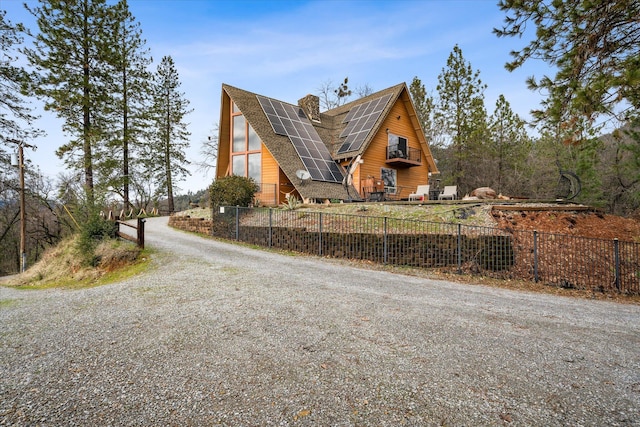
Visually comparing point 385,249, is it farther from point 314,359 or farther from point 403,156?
point 403,156

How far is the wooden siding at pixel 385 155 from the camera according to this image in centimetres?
2205

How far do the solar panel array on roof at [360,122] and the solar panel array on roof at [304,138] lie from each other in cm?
163

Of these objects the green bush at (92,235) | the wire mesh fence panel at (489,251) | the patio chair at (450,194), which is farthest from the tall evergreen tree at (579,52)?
the green bush at (92,235)

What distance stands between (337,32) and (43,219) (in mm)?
25978

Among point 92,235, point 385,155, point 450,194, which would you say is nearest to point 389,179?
point 385,155

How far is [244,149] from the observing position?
830 inches

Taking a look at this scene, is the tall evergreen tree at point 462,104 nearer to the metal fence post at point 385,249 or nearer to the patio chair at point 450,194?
the patio chair at point 450,194

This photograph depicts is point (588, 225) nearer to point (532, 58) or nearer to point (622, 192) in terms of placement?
point (532, 58)

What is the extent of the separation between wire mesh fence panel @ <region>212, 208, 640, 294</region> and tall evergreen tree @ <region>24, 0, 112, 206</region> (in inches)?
597

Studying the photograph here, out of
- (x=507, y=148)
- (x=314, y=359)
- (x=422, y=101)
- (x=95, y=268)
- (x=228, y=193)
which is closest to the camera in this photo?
(x=314, y=359)

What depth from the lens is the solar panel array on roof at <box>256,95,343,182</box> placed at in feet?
66.0

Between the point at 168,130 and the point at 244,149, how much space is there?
546 inches

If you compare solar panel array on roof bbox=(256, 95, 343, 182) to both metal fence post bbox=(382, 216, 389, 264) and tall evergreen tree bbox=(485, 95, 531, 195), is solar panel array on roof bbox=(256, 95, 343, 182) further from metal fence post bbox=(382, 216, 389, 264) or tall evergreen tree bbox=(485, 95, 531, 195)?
tall evergreen tree bbox=(485, 95, 531, 195)

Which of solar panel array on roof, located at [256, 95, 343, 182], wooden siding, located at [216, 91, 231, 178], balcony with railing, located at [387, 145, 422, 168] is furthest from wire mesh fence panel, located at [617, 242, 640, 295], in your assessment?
wooden siding, located at [216, 91, 231, 178]
